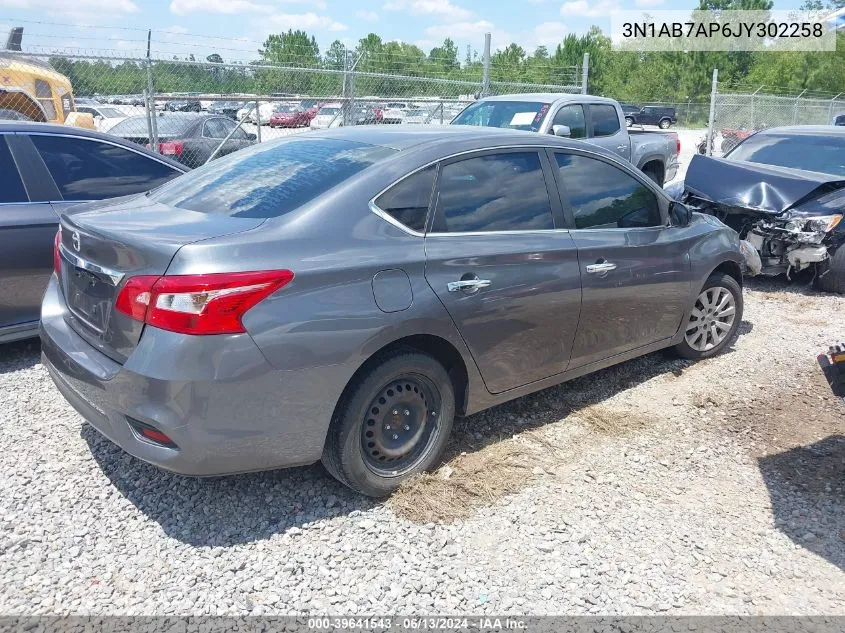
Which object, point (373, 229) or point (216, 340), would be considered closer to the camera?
point (216, 340)

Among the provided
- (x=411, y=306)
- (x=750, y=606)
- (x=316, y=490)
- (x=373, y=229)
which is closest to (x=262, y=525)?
(x=316, y=490)

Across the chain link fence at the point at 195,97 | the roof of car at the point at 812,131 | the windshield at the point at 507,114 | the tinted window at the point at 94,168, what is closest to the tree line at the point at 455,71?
the chain link fence at the point at 195,97

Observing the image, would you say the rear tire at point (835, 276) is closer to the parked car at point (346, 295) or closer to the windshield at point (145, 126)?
the parked car at point (346, 295)

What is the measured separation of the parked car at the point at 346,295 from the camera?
272 cm

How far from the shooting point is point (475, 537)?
3.09 m

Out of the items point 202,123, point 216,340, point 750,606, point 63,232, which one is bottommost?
point 750,606

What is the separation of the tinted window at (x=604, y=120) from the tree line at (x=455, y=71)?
3216 millimetres

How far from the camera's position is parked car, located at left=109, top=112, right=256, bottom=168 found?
422 inches

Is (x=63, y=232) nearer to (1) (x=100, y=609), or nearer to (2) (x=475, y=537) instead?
(1) (x=100, y=609)

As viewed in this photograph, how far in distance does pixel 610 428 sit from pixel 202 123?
9736mm

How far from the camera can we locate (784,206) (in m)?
6.87

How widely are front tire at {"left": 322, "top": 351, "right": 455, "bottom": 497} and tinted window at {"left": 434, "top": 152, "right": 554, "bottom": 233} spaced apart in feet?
2.36

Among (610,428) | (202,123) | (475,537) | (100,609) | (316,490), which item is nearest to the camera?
(100,609)

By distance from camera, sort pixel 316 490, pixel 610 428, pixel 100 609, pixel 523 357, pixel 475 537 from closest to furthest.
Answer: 1. pixel 100 609
2. pixel 475 537
3. pixel 316 490
4. pixel 523 357
5. pixel 610 428
